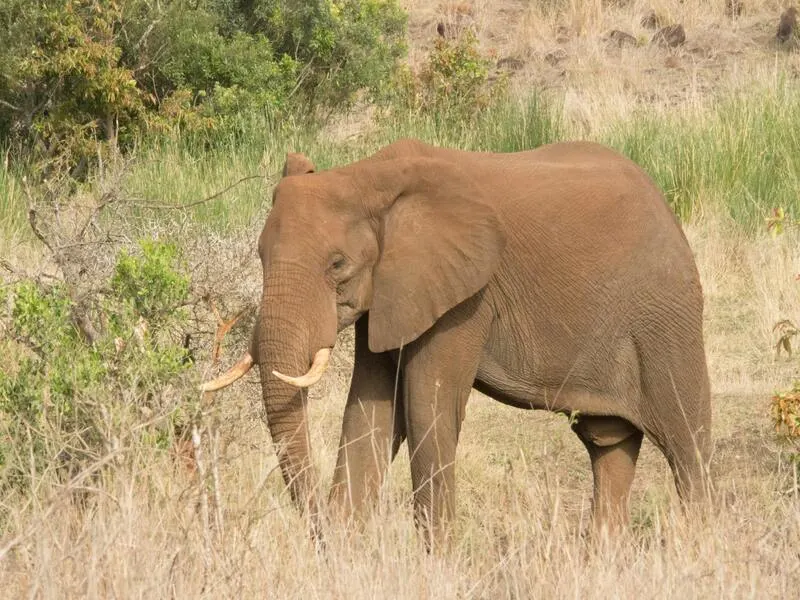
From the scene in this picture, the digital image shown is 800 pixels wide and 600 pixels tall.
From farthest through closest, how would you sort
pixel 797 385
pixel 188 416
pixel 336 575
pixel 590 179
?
pixel 797 385 → pixel 590 179 → pixel 188 416 → pixel 336 575

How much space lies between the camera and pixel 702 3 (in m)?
25.9

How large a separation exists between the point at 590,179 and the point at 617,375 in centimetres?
84

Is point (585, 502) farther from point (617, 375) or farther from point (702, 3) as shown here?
point (702, 3)

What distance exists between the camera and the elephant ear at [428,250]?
6.50 m

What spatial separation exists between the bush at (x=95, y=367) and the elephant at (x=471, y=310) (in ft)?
1.10

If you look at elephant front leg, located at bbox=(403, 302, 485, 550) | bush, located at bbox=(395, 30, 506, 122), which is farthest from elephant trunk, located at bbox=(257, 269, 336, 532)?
bush, located at bbox=(395, 30, 506, 122)

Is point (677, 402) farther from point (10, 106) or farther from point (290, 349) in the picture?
point (10, 106)

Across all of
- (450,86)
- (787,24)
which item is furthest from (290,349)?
(787,24)

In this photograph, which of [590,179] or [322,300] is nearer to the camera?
[322,300]

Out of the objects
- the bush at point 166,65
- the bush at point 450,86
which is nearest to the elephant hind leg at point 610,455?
the bush at point 166,65

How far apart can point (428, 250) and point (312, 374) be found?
77 cm

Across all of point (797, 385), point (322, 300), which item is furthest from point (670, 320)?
point (322, 300)

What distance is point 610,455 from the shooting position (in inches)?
285

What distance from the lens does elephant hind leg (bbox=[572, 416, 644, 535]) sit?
7188mm
